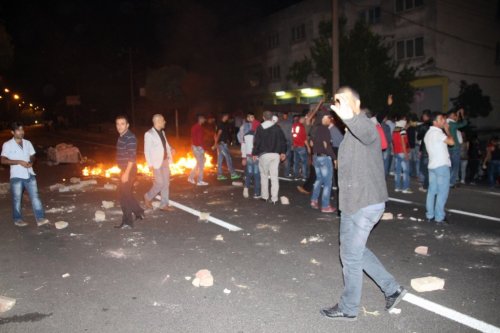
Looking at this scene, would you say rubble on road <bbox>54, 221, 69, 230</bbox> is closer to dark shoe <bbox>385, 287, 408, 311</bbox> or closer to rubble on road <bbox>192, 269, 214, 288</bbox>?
rubble on road <bbox>192, 269, 214, 288</bbox>

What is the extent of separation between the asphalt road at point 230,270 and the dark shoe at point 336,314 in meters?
0.07

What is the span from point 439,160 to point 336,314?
3949 millimetres

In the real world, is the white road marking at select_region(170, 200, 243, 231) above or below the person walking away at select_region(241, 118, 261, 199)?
below

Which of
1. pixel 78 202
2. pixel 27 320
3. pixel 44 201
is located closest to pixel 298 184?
pixel 78 202

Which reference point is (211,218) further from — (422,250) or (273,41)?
(273,41)

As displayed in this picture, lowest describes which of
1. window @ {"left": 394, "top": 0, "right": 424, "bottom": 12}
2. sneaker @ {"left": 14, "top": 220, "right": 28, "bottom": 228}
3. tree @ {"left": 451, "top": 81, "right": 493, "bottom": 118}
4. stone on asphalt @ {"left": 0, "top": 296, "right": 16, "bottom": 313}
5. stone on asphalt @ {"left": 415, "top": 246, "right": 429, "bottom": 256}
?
stone on asphalt @ {"left": 0, "top": 296, "right": 16, "bottom": 313}

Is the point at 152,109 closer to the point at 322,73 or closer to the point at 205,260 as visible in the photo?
the point at 322,73

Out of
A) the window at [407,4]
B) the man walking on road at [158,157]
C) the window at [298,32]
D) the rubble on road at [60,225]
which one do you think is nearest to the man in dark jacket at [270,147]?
the man walking on road at [158,157]

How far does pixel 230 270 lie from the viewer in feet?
17.0

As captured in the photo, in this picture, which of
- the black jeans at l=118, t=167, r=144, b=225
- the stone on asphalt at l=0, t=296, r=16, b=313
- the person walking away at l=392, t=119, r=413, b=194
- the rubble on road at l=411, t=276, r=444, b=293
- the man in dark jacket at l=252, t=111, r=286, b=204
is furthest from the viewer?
the person walking away at l=392, t=119, r=413, b=194

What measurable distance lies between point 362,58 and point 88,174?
13.3 metres

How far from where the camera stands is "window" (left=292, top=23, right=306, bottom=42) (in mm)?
35984

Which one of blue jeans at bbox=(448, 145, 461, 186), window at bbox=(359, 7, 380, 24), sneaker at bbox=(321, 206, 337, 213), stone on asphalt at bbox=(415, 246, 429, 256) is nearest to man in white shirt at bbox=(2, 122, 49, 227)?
sneaker at bbox=(321, 206, 337, 213)

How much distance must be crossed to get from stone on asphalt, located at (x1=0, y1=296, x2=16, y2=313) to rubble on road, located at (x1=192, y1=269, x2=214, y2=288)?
6.00ft
